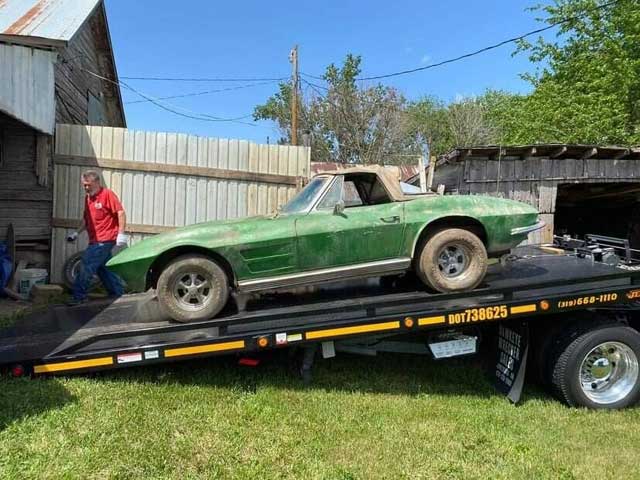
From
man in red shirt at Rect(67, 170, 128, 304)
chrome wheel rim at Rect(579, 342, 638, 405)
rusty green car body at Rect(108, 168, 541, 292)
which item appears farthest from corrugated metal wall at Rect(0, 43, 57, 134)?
chrome wheel rim at Rect(579, 342, 638, 405)

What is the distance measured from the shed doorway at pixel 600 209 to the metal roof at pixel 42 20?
9.78 meters

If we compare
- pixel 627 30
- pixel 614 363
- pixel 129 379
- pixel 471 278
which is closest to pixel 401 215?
pixel 471 278

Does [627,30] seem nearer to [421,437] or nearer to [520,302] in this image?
[520,302]

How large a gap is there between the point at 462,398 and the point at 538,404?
0.66 meters

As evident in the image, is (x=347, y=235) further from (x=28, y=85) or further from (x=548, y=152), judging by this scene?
(x=548, y=152)

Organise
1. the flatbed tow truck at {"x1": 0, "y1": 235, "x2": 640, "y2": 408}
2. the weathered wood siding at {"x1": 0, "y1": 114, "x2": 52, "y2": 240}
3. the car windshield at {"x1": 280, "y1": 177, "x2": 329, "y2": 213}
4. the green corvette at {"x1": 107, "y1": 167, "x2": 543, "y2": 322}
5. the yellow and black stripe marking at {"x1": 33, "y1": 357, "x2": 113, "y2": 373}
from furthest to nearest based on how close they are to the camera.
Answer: the weathered wood siding at {"x1": 0, "y1": 114, "x2": 52, "y2": 240}
the car windshield at {"x1": 280, "y1": 177, "x2": 329, "y2": 213}
the green corvette at {"x1": 107, "y1": 167, "x2": 543, "y2": 322}
the flatbed tow truck at {"x1": 0, "y1": 235, "x2": 640, "y2": 408}
the yellow and black stripe marking at {"x1": 33, "y1": 357, "x2": 113, "y2": 373}

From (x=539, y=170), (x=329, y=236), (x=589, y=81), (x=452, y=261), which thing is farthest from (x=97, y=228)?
(x=589, y=81)

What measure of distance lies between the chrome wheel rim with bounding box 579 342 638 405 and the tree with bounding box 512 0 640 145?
15510 millimetres

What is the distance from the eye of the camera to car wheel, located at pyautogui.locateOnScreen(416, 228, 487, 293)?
456 centimetres

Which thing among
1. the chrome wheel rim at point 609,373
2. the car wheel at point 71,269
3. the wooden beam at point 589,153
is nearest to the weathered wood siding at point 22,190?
the car wheel at point 71,269

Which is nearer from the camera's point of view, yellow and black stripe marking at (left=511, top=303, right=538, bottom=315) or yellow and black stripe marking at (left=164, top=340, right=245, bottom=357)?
yellow and black stripe marking at (left=164, top=340, right=245, bottom=357)

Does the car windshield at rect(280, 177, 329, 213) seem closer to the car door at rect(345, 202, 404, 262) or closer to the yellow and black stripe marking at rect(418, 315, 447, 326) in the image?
the car door at rect(345, 202, 404, 262)

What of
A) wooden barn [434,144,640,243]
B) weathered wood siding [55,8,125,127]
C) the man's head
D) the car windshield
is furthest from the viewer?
wooden barn [434,144,640,243]

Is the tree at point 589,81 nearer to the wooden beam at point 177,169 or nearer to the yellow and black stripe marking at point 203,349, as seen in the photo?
the wooden beam at point 177,169
